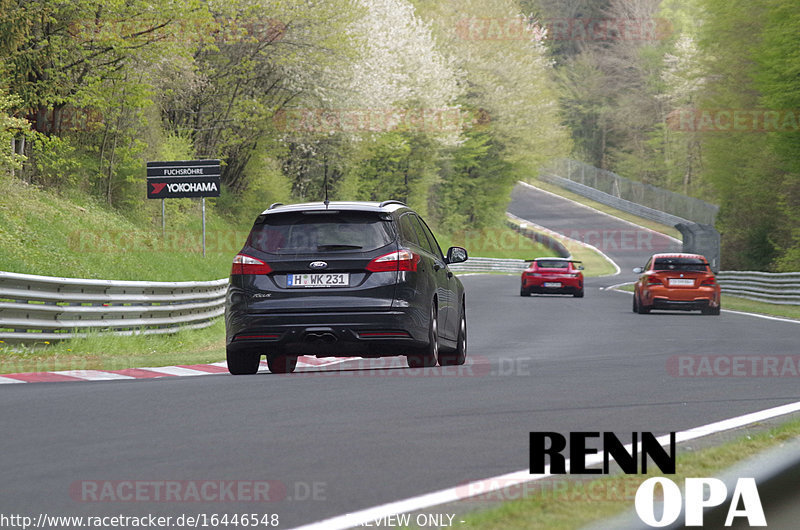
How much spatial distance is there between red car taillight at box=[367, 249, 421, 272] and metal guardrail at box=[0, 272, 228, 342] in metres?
5.13

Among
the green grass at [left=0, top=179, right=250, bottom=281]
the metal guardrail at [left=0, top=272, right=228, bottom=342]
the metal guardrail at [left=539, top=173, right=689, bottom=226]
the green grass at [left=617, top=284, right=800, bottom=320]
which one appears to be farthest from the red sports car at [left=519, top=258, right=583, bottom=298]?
the metal guardrail at [left=539, top=173, right=689, bottom=226]

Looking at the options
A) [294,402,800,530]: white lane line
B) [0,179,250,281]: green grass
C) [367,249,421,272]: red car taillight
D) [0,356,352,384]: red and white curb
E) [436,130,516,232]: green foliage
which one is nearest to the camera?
[294,402,800,530]: white lane line

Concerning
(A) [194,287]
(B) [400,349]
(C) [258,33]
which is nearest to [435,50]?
(C) [258,33]

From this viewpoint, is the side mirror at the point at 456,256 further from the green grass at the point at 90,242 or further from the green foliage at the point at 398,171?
the green foliage at the point at 398,171

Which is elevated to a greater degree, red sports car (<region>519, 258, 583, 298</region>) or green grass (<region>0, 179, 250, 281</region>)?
green grass (<region>0, 179, 250, 281</region>)

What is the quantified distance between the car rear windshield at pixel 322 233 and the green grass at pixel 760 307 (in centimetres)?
1832

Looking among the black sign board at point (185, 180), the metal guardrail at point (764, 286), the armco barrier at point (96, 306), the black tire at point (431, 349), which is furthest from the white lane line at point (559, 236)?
the black tire at point (431, 349)

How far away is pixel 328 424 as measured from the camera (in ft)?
26.6

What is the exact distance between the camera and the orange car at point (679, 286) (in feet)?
89.8

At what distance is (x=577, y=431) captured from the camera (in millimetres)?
7801

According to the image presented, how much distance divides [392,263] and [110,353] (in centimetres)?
613

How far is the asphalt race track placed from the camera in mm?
5883

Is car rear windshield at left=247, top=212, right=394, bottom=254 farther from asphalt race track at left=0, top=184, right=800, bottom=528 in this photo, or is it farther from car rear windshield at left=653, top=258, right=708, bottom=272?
car rear windshield at left=653, top=258, right=708, bottom=272

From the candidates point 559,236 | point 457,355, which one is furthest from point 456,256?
point 559,236
